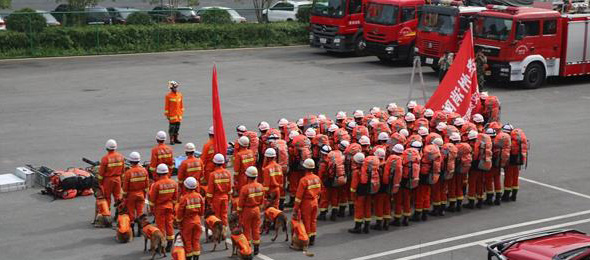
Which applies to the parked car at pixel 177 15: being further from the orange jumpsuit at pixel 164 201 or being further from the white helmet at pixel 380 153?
the orange jumpsuit at pixel 164 201

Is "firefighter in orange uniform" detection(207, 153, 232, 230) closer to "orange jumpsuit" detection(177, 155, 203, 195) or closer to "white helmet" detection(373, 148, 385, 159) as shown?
"orange jumpsuit" detection(177, 155, 203, 195)

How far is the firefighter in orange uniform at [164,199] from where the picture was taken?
1442 centimetres

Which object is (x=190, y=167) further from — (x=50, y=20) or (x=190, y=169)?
(x=50, y=20)

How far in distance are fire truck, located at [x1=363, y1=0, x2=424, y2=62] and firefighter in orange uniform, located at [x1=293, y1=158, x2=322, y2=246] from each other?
1997 centimetres

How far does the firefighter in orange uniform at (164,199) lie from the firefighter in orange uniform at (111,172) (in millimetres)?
1471

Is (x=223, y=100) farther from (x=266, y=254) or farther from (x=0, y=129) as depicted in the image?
(x=266, y=254)

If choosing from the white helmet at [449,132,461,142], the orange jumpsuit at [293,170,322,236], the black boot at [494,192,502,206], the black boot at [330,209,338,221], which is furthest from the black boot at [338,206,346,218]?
the black boot at [494,192,502,206]

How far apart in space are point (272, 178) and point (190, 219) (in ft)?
6.52

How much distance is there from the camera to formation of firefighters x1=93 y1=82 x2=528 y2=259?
14.6 metres

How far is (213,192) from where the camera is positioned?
49.3ft

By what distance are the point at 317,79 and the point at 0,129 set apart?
11.6m

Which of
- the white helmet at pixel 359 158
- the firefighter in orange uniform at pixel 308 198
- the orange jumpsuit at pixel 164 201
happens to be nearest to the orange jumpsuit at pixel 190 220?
the orange jumpsuit at pixel 164 201

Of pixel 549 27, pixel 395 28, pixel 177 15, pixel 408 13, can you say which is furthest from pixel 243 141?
pixel 177 15

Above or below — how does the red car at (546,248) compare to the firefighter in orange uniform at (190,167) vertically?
below
